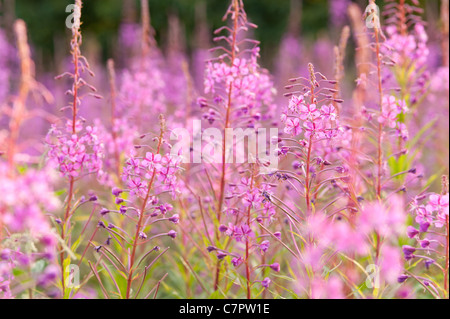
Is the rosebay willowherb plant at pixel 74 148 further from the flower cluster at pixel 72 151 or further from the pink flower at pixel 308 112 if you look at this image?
the pink flower at pixel 308 112

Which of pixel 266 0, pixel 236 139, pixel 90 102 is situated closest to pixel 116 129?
pixel 236 139

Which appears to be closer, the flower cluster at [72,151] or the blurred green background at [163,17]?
the flower cluster at [72,151]

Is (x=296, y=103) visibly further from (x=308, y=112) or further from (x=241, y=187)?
(x=241, y=187)

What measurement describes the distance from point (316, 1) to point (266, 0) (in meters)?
1.57

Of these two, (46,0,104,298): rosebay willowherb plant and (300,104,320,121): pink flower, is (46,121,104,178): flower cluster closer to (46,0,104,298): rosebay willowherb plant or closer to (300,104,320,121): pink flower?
(46,0,104,298): rosebay willowherb plant

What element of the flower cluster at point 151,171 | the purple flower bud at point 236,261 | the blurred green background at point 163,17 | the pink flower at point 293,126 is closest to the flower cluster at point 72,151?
the flower cluster at point 151,171

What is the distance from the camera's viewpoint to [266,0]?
13.9 meters

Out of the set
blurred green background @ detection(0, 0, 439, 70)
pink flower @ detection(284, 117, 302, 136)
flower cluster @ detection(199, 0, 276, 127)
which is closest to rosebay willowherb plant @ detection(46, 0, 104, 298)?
flower cluster @ detection(199, 0, 276, 127)

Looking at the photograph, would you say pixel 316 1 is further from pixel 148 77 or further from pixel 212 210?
pixel 212 210

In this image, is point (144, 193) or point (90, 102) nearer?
point (144, 193)

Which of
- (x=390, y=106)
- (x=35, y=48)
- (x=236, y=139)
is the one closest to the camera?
(x=390, y=106)

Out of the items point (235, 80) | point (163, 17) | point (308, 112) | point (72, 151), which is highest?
point (163, 17)

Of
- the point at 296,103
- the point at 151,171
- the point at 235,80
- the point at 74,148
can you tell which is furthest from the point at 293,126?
the point at 74,148
